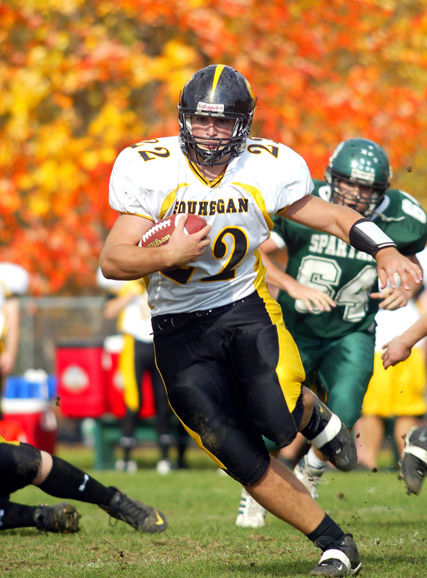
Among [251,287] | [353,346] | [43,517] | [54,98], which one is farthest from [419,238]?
[54,98]

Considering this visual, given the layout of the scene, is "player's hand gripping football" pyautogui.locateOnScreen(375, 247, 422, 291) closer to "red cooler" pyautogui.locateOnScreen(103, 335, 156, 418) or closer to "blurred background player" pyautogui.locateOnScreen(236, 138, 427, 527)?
"blurred background player" pyautogui.locateOnScreen(236, 138, 427, 527)

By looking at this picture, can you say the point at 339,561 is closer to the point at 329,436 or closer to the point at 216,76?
the point at 329,436

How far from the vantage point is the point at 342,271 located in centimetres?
522

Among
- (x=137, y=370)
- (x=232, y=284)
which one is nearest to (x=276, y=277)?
(x=232, y=284)

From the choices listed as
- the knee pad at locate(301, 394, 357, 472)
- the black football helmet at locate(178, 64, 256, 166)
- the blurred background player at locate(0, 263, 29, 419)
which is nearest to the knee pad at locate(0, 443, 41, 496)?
the knee pad at locate(301, 394, 357, 472)

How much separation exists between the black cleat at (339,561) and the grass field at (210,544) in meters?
0.08

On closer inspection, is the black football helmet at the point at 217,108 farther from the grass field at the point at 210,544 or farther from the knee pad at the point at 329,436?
the grass field at the point at 210,544

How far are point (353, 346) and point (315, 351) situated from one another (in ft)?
0.78

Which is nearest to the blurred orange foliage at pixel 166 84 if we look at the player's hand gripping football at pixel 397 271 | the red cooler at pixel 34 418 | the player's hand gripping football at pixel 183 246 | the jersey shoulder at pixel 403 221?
the red cooler at pixel 34 418

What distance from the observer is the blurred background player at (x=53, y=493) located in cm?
436

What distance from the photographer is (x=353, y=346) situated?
5.20m

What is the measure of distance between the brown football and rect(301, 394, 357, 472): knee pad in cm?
96

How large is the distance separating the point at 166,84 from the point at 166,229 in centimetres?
806

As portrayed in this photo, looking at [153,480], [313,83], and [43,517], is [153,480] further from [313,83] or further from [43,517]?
[313,83]
